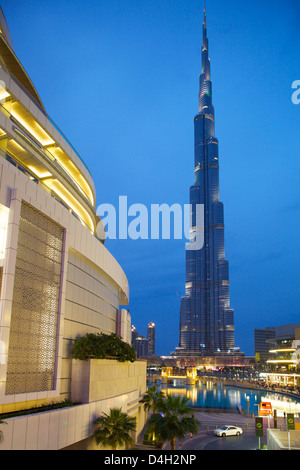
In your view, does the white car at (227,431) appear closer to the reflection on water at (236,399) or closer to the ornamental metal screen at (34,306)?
the reflection on water at (236,399)

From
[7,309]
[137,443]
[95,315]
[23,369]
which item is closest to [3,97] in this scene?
[7,309]

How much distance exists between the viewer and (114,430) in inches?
949

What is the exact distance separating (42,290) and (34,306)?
1140mm

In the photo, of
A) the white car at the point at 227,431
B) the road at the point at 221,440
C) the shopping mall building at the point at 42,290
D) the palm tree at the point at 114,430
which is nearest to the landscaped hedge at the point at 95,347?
the shopping mall building at the point at 42,290

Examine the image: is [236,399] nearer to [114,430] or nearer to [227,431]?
[227,431]

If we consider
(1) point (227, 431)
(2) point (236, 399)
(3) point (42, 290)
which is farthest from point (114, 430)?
(2) point (236, 399)

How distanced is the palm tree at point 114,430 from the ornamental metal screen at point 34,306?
15.6 feet

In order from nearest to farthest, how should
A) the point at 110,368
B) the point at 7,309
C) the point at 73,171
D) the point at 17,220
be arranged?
the point at 7,309 < the point at 17,220 < the point at 110,368 < the point at 73,171

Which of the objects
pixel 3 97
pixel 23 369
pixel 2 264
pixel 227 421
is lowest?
pixel 227 421

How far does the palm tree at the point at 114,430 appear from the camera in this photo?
23.6 m

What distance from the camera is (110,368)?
29.9 meters
